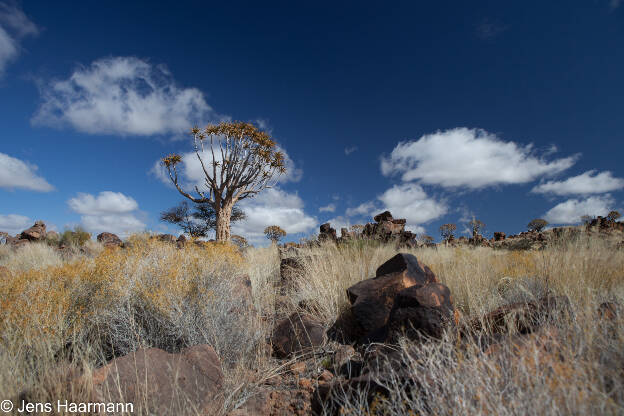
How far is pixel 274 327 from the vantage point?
397cm

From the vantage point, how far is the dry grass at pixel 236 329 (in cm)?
→ 165

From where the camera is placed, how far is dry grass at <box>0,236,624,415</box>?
165 centimetres

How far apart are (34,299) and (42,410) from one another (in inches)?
91.9

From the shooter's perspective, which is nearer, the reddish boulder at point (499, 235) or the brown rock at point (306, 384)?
the brown rock at point (306, 384)

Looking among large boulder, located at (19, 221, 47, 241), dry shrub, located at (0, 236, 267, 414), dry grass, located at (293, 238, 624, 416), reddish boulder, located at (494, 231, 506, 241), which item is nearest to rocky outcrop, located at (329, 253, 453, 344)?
dry grass, located at (293, 238, 624, 416)

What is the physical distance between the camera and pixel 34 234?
16.4 metres

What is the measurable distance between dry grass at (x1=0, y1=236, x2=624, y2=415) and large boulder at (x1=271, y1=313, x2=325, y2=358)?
20cm

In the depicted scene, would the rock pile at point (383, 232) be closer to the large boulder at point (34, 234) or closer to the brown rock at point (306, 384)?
the brown rock at point (306, 384)

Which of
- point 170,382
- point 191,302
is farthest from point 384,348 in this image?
point 191,302

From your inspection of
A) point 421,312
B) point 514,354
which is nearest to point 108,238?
point 421,312

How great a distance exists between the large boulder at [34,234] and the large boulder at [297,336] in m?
18.9

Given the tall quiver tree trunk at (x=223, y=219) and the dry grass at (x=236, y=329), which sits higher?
the tall quiver tree trunk at (x=223, y=219)

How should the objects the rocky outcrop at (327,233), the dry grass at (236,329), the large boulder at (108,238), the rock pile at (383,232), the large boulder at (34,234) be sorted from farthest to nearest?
1. the large boulder at (34,234)
2. the large boulder at (108,238)
3. the rocky outcrop at (327,233)
4. the rock pile at (383,232)
5. the dry grass at (236,329)

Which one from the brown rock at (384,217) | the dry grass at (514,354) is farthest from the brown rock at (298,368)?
the brown rock at (384,217)
